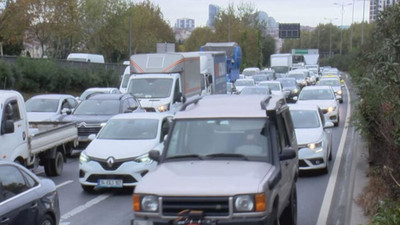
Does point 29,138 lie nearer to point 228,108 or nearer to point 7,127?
point 7,127

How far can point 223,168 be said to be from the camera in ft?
27.1

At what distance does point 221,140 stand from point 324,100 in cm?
2140

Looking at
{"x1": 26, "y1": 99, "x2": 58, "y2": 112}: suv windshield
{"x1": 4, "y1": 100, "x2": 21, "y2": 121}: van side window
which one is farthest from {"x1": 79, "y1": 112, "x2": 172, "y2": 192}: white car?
{"x1": 26, "y1": 99, "x2": 58, "y2": 112}: suv windshield

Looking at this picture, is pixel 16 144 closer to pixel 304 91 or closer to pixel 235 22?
pixel 304 91

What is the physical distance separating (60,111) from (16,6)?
23.0 metres

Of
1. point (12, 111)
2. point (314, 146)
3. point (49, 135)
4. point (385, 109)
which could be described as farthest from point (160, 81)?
point (385, 109)

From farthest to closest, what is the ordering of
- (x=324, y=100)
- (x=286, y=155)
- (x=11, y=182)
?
(x=324, y=100) < (x=286, y=155) < (x=11, y=182)

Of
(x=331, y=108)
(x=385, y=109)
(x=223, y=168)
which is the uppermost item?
(x=385, y=109)

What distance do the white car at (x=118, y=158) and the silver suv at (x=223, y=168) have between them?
4.37 metres

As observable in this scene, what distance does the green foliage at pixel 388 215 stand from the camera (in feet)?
26.3

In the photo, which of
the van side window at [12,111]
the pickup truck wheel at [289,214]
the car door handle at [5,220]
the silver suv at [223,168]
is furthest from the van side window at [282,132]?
the van side window at [12,111]

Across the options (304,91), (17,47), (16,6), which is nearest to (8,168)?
(304,91)

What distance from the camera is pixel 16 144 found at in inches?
553

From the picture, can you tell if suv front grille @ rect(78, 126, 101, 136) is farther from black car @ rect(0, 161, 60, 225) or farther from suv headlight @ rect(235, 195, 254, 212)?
suv headlight @ rect(235, 195, 254, 212)
